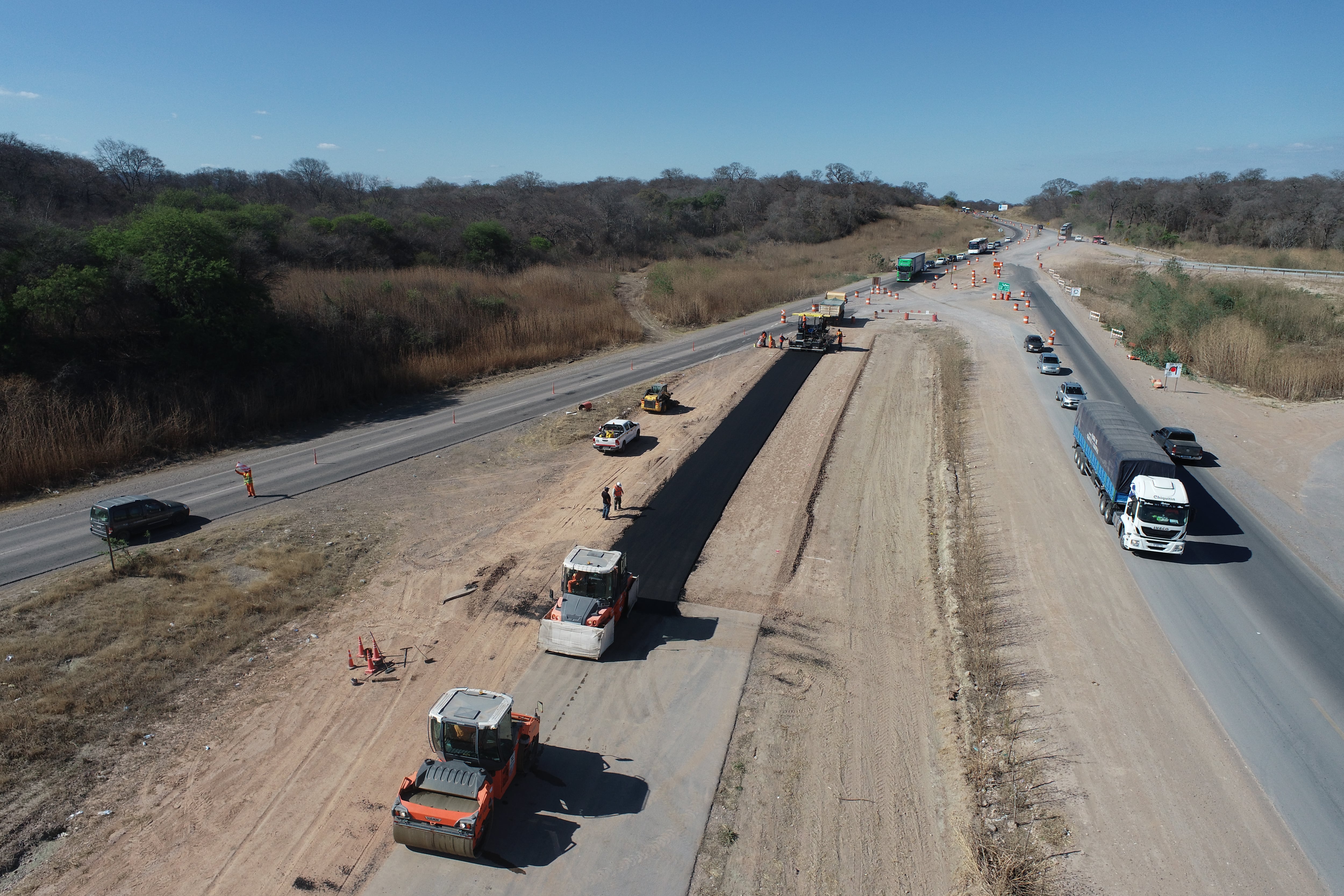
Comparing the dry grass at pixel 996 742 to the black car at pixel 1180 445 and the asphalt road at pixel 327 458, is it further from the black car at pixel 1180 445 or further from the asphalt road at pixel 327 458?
the asphalt road at pixel 327 458

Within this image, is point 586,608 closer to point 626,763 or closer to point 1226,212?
point 626,763

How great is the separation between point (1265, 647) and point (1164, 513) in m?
4.85

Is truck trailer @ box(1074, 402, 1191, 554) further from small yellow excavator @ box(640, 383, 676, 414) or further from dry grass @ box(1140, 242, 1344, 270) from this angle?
dry grass @ box(1140, 242, 1344, 270)

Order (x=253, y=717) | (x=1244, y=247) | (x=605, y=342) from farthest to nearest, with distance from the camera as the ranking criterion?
(x=1244, y=247)
(x=605, y=342)
(x=253, y=717)

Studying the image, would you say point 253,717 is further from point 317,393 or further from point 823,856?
point 317,393

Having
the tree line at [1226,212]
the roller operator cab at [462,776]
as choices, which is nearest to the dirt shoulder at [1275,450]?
the roller operator cab at [462,776]

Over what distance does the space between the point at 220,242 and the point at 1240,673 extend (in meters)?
47.8

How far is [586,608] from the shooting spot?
18.7 meters

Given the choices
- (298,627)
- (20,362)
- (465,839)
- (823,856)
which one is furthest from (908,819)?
(20,362)

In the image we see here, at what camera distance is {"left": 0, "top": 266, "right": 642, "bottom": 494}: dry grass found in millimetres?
31453

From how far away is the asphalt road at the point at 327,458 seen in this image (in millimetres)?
25406

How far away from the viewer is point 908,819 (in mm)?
13852

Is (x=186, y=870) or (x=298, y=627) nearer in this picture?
(x=186, y=870)

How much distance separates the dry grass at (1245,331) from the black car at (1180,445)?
1489 cm
